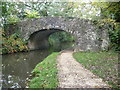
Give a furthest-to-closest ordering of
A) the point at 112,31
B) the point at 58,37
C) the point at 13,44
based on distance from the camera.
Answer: the point at 58,37, the point at 13,44, the point at 112,31

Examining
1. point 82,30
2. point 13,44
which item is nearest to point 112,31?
point 82,30

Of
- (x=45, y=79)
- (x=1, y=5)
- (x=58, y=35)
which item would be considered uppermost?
(x=1, y=5)

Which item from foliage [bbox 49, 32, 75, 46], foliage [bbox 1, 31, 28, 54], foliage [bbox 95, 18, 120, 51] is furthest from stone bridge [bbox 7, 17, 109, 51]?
foliage [bbox 49, 32, 75, 46]

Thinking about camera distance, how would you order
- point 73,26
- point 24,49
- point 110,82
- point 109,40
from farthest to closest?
point 24,49
point 73,26
point 109,40
point 110,82

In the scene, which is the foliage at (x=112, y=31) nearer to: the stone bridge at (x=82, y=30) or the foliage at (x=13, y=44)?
the stone bridge at (x=82, y=30)

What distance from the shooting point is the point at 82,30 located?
1341 cm

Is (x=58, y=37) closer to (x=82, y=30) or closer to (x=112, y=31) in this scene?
(x=82, y=30)

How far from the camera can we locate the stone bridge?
1299cm

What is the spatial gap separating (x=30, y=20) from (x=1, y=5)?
11.3 ft

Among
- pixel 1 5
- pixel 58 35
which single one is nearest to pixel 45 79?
pixel 1 5

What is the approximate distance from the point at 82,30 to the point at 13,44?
25.5 feet

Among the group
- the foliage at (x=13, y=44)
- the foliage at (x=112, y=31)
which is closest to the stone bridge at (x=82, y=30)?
the foliage at (x=112, y=31)

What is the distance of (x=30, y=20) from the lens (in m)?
15.0

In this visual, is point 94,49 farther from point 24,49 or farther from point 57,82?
point 57,82
